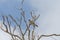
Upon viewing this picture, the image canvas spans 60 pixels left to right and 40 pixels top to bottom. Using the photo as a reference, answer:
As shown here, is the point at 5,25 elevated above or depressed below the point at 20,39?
above

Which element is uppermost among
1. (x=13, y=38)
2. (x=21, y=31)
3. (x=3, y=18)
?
(x=3, y=18)

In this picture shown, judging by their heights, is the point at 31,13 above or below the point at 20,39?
above

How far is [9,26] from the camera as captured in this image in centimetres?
1032

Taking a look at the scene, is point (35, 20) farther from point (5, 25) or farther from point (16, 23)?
point (5, 25)

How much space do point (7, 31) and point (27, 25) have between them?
1.27m

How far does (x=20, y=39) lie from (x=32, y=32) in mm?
867

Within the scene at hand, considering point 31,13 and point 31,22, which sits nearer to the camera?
point 31,22

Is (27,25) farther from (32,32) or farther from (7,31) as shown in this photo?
(7,31)

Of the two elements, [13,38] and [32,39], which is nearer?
[32,39]

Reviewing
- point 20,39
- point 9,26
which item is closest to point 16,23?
point 9,26

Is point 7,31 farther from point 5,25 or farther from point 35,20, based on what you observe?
point 35,20

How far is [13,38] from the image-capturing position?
10.9 m

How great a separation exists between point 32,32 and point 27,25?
54 cm

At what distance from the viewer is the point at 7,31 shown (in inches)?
391
